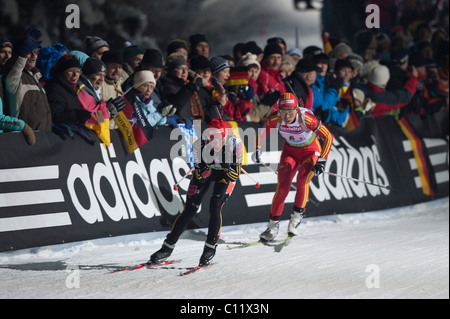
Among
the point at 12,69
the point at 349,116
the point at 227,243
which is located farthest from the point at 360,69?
the point at 12,69

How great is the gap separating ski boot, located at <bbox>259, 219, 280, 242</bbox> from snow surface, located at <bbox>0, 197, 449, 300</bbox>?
0.82ft

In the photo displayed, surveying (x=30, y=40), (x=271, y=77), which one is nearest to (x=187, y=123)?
(x=271, y=77)

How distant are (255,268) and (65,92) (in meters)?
2.90

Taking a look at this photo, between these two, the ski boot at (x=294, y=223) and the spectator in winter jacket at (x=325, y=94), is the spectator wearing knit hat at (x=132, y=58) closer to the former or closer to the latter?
the spectator in winter jacket at (x=325, y=94)

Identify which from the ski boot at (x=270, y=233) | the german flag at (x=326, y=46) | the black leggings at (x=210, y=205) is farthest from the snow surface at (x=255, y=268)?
the german flag at (x=326, y=46)

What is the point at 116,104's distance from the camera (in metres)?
9.19

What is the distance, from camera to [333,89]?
11617mm

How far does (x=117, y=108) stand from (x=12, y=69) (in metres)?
1.34

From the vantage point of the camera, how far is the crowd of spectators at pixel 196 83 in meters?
8.73

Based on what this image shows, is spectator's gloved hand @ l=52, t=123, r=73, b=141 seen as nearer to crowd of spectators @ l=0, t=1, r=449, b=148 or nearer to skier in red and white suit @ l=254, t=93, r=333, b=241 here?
crowd of spectators @ l=0, t=1, r=449, b=148

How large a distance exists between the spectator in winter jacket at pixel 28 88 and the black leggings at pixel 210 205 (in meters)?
1.90

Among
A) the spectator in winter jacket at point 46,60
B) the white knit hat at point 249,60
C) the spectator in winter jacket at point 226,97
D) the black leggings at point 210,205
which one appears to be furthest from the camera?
the white knit hat at point 249,60

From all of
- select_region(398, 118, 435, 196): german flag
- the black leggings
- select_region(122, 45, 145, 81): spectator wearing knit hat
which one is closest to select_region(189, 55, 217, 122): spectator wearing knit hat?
select_region(122, 45, 145, 81): spectator wearing knit hat
